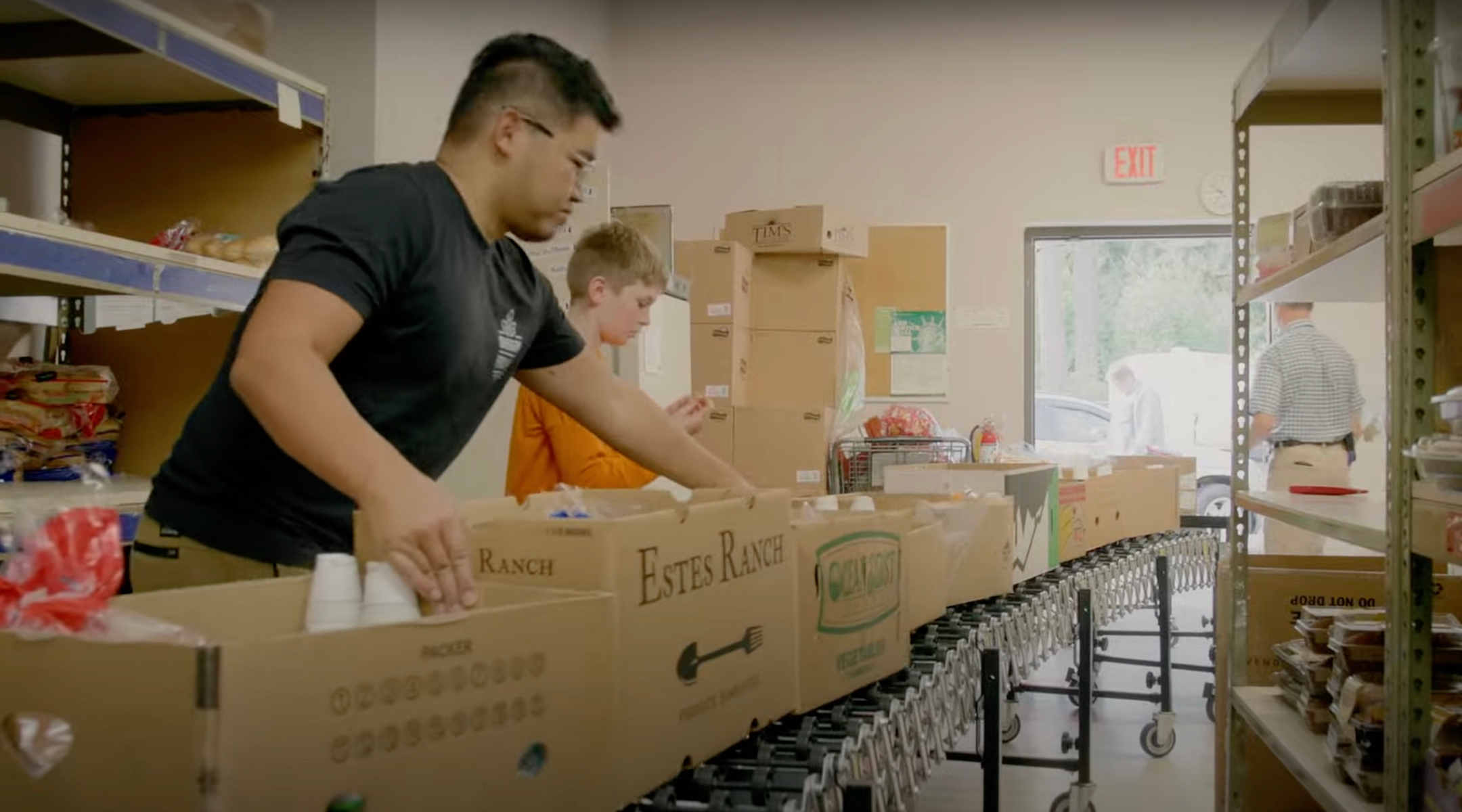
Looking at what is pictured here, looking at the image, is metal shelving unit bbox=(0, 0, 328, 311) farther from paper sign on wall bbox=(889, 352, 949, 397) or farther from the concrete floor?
paper sign on wall bbox=(889, 352, 949, 397)

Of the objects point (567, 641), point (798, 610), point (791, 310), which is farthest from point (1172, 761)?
point (567, 641)

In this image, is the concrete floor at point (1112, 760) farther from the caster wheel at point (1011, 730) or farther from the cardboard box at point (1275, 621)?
the cardboard box at point (1275, 621)

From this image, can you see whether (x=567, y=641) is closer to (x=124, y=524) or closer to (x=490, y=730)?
(x=490, y=730)

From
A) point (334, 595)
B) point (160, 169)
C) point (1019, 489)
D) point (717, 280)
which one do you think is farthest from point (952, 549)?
point (717, 280)

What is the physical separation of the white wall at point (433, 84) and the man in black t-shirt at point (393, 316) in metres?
2.27

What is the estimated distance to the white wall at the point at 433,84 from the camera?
3873mm

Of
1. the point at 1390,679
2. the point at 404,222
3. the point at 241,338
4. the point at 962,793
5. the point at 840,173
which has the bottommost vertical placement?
the point at 962,793

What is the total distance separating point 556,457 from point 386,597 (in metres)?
1.61

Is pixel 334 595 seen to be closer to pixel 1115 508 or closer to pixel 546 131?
pixel 546 131

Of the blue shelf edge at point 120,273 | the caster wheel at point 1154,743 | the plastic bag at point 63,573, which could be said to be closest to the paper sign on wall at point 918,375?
the caster wheel at point 1154,743

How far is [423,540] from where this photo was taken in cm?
108

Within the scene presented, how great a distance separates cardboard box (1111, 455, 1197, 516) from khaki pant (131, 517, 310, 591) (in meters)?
3.58

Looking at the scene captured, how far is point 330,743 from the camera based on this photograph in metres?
0.83

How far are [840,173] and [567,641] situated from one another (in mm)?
5718
